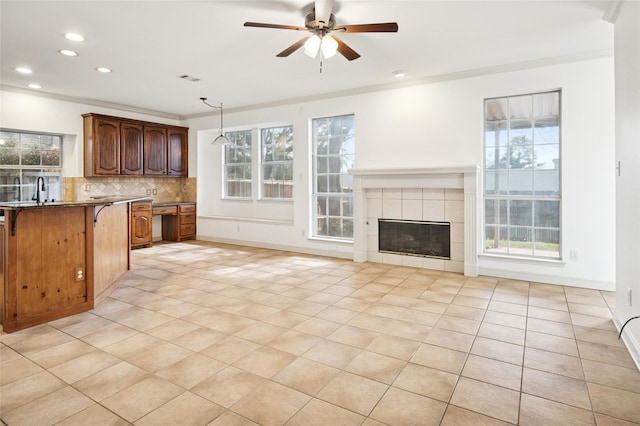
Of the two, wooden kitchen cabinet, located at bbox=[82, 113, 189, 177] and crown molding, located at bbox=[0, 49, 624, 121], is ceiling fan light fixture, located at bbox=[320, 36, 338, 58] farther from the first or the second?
wooden kitchen cabinet, located at bbox=[82, 113, 189, 177]

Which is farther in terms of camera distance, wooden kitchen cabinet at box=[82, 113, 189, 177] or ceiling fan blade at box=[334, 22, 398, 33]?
wooden kitchen cabinet at box=[82, 113, 189, 177]

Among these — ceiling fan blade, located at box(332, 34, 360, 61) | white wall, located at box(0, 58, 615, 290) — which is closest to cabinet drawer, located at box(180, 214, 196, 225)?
white wall, located at box(0, 58, 615, 290)

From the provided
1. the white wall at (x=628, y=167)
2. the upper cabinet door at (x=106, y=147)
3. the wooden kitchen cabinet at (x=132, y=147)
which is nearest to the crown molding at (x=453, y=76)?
the white wall at (x=628, y=167)

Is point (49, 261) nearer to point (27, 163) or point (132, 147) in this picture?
point (27, 163)

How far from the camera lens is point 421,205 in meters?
5.19

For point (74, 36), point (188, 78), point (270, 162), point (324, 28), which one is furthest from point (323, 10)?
point (270, 162)

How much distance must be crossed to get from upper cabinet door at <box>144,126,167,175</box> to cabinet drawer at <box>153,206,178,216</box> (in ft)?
2.35

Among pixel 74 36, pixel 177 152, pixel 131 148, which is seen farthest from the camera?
pixel 177 152

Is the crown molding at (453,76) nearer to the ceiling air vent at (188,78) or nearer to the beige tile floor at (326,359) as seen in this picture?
the ceiling air vent at (188,78)

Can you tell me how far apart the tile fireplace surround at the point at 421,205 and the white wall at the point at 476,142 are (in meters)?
0.21

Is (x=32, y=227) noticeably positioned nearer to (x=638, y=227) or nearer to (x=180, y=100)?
(x=180, y=100)

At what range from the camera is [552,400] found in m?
1.98

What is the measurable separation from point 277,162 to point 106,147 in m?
3.03

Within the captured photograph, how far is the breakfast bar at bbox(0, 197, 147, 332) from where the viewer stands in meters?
2.88
